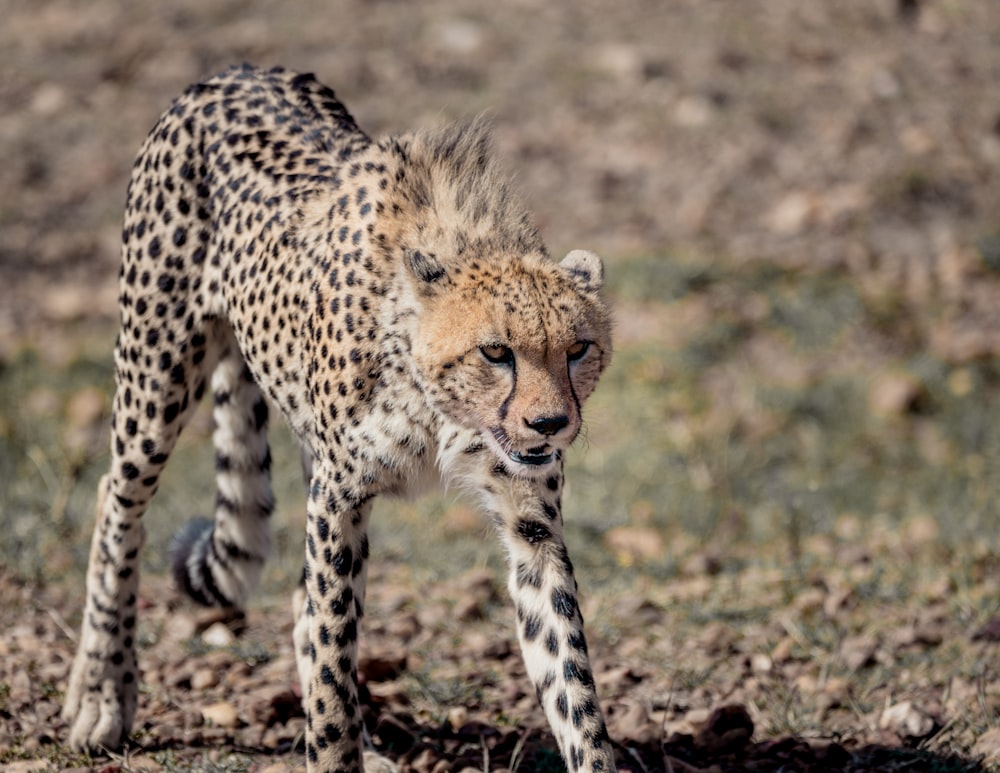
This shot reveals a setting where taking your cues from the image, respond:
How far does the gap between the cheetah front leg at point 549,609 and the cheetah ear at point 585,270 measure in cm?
41

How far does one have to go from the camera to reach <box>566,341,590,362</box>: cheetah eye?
9.96ft

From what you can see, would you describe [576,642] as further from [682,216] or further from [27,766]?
[682,216]

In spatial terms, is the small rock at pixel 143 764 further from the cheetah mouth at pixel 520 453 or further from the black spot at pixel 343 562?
the cheetah mouth at pixel 520 453

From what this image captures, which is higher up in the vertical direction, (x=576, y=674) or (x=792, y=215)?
(x=792, y=215)

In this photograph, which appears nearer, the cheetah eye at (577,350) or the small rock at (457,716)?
the cheetah eye at (577,350)

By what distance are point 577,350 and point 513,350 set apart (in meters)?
0.15

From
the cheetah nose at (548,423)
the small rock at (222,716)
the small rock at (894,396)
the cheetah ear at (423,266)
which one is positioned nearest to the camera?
the cheetah nose at (548,423)

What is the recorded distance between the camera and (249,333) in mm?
3732

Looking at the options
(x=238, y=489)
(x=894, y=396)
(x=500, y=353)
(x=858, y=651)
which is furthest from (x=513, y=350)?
(x=894, y=396)

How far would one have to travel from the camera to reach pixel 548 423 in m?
2.91

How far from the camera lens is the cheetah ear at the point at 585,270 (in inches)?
127

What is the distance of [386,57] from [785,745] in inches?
259

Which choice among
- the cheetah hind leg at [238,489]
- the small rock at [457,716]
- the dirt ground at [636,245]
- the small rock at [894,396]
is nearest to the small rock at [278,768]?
the dirt ground at [636,245]

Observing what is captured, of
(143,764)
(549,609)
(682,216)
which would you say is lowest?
(143,764)
